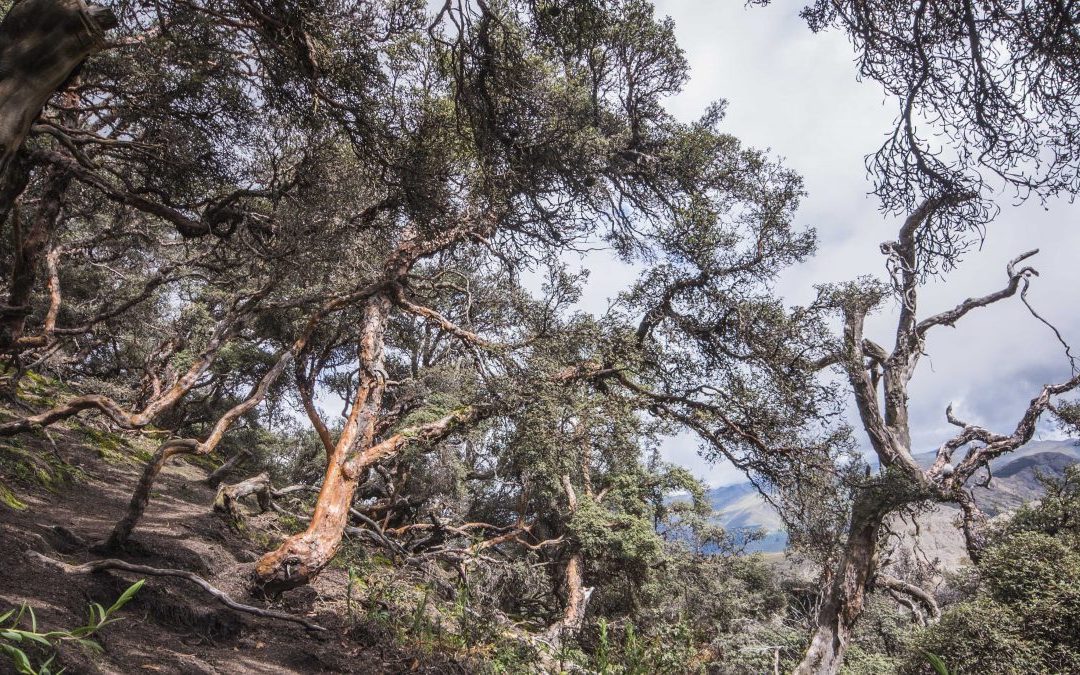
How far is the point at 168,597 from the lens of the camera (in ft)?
17.1

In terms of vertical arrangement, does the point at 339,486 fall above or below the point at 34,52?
below

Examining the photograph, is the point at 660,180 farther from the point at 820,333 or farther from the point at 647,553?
the point at 647,553

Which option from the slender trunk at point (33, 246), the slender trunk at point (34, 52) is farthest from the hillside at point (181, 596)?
the slender trunk at point (34, 52)

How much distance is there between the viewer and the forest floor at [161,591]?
409cm

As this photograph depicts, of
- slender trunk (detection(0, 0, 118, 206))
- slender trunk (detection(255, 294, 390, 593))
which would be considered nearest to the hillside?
slender trunk (detection(255, 294, 390, 593))

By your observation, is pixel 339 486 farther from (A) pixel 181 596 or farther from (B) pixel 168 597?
(B) pixel 168 597

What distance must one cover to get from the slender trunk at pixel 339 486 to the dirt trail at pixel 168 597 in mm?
401

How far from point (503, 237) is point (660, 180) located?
8.33 feet

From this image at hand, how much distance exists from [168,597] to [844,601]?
34.9 ft

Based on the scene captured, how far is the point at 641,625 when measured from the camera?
56.2ft

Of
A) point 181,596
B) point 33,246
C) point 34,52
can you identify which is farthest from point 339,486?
point 34,52

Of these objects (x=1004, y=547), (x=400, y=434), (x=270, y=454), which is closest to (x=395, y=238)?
(x=400, y=434)

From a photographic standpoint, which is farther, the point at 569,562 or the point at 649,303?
the point at 569,562

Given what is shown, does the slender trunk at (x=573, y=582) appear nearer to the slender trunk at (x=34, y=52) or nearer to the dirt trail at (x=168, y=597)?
the dirt trail at (x=168, y=597)
